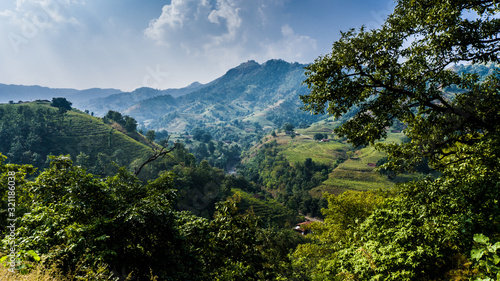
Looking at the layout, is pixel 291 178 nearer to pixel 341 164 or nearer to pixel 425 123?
pixel 341 164

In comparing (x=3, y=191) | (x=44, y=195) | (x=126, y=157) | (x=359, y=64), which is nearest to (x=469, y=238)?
(x=359, y=64)

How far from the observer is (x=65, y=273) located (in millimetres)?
5609

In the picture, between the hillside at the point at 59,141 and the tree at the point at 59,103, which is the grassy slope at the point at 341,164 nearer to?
the hillside at the point at 59,141

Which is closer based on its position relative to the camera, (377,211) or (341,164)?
(377,211)

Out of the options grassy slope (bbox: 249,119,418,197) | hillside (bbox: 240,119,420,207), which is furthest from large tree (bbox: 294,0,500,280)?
grassy slope (bbox: 249,119,418,197)

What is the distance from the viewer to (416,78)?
7430mm

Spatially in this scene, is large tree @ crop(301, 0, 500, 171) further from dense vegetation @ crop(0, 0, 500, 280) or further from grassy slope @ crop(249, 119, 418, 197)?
grassy slope @ crop(249, 119, 418, 197)

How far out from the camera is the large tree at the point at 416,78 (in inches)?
272

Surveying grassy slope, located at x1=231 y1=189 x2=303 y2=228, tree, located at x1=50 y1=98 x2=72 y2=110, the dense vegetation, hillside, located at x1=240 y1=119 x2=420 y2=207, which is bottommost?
grassy slope, located at x1=231 y1=189 x2=303 y2=228

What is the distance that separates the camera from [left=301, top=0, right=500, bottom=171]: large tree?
22.6 ft

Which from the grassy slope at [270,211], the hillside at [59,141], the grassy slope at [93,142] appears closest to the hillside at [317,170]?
the grassy slope at [270,211]

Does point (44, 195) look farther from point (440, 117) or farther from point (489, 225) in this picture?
point (440, 117)

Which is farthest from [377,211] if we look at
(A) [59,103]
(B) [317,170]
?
(A) [59,103]

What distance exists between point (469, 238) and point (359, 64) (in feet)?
20.3
